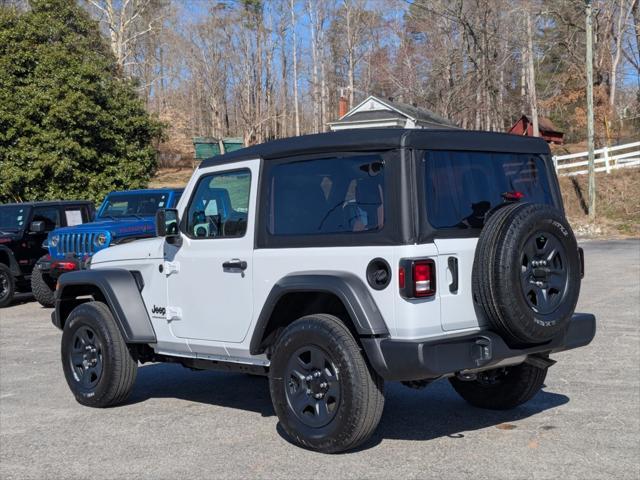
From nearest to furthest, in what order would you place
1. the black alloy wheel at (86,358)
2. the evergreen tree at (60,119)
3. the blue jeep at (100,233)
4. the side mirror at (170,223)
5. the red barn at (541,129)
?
the side mirror at (170,223) → the black alloy wheel at (86,358) → the blue jeep at (100,233) → the evergreen tree at (60,119) → the red barn at (541,129)

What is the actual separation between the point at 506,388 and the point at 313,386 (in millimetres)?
1834

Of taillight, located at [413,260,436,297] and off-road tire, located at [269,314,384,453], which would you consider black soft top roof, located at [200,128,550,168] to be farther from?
off-road tire, located at [269,314,384,453]

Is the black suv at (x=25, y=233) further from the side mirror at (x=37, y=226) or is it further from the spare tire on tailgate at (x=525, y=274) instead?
the spare tire on tailgate at (x=525, y=274)

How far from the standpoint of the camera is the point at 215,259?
6.39 meters

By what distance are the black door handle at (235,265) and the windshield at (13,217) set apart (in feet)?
35.4

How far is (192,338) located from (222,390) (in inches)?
58.6

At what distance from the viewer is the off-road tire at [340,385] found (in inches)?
210

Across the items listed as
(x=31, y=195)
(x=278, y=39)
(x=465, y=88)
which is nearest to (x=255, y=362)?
(x=31, y=195)

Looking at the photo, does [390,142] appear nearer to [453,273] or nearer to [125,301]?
[453,273]

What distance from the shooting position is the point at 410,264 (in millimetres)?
5102

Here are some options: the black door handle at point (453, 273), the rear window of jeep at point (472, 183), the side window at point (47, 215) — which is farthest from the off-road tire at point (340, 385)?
the side window at point (47, 215)

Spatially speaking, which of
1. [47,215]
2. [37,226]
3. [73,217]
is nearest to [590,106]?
[73,217]

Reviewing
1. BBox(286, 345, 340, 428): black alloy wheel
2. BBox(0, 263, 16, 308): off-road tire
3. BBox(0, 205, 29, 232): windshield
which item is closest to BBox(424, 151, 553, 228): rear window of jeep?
BBox(286, 345, 340, 428): black alloy wheel

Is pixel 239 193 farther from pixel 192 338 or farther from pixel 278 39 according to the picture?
pixel 278 39
